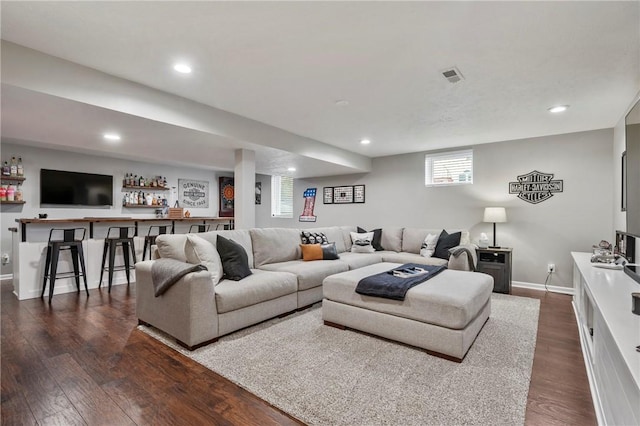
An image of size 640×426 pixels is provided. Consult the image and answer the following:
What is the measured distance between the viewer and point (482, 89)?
9.93ft

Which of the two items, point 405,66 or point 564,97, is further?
point 564,97

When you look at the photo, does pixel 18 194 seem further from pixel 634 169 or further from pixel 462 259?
pixel 634 169

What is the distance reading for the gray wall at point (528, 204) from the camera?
4434 millimetres

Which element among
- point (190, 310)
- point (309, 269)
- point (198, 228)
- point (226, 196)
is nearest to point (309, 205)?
point (226, 196)

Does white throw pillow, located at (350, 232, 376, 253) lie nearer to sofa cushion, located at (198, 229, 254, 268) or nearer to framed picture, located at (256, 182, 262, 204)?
sofa cushion, located at (198, 229, 254, 268)

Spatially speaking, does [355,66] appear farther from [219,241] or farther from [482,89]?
[219,241]

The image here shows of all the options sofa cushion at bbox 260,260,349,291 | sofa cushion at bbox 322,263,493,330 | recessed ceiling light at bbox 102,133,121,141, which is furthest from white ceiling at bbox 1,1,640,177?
sofa cushion at bbox 322,263,493,330

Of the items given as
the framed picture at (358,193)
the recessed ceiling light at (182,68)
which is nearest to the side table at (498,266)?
the framed picture at (358,193)

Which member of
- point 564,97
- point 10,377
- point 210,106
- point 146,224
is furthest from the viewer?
point 146,224

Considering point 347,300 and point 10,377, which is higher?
point 347,300

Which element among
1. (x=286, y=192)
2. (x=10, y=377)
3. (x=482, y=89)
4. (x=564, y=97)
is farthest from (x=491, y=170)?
(x=10, y=377)

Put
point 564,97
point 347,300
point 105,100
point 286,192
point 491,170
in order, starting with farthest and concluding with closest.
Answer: point 286,192
point 491,170
point 564,97
point 347,300
point 105,100

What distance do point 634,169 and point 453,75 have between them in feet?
4.77

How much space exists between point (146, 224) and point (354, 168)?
414 cm
